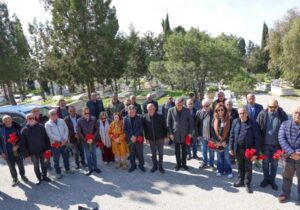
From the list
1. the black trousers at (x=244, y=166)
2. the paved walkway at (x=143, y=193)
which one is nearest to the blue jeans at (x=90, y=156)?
the paved walkway at (x=143, y=193)

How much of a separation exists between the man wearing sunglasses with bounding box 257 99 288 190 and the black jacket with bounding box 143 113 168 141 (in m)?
2.34

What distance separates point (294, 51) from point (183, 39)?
12.9 metres

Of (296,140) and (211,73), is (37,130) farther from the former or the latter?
(211,73)

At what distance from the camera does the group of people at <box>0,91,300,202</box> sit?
5.46 m

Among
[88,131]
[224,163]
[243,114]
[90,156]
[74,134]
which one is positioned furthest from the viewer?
[74,134]

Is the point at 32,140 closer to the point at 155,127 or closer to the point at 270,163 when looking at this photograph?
the point at 155,127

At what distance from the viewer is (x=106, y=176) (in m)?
6.94

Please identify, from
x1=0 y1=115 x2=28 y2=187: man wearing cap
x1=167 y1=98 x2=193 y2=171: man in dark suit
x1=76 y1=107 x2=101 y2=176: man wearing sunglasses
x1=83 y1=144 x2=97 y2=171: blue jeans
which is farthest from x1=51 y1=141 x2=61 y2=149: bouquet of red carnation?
x1=167 y1=98 x2=193 y2=171: man in dark suit

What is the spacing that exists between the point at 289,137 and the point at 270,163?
1.01 meters

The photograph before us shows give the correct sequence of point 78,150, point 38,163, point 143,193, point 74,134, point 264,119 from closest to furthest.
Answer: point 264,119
point 143,193
point 38,163
point 74,134
point 78,150

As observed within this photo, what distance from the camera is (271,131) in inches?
211

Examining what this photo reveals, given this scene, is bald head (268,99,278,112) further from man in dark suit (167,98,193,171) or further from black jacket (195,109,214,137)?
man in dark suit (167,98,193,171)

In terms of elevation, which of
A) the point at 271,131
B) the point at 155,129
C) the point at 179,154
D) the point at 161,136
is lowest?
the point at 179,154

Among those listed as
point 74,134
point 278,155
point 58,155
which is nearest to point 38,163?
point 58,155
